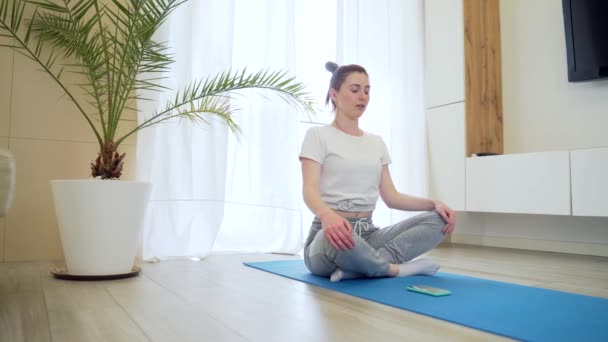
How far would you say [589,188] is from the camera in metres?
2.56

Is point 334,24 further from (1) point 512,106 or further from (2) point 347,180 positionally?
(2) point 347,180

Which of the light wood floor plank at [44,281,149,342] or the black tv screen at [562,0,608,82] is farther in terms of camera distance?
the black tv screen at [562,0,608,82]

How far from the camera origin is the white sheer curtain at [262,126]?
8.08 ft

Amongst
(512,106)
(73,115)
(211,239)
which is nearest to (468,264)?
(211,239)

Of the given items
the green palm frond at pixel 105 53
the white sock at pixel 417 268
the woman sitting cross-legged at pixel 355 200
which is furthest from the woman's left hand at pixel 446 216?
the green palm frond at pixel 105 53

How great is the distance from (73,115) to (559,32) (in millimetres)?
3028

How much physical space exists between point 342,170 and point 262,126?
1.11 meters

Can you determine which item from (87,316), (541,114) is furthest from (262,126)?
(541,114)

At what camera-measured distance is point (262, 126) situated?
2797mm

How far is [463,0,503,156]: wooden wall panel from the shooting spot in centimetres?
333

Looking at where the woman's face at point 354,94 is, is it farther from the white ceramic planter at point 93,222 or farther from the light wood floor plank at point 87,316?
the light wood floor plank at point 87,316

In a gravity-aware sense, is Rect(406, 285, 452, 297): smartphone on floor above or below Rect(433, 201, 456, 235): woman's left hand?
below

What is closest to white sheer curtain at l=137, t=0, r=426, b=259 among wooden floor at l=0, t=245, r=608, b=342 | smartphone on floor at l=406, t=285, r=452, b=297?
wooden floor at l=0, t=245, r=608, b=342

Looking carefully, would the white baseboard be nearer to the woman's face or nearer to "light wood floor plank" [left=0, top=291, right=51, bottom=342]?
the woman's face
